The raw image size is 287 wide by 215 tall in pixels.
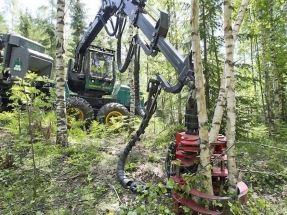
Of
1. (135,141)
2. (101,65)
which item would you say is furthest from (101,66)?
(135,141)

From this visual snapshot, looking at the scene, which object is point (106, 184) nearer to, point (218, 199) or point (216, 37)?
point (218, 199)

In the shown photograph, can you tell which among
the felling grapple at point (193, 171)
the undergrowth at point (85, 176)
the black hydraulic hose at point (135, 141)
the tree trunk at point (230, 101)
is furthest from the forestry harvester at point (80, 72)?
the tree trunk at point (230, 101)

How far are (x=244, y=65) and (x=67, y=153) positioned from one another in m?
5.05

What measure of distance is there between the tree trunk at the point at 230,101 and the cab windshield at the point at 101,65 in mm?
6144

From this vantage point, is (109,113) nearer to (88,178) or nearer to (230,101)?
(88,178)

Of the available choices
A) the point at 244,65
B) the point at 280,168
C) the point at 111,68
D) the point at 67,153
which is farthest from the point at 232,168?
the point at 111,68

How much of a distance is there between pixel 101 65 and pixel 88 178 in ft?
17.4

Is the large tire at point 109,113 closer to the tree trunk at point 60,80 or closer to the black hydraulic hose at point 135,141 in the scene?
the tree trunk at point 60,80

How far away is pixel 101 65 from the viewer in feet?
27.7

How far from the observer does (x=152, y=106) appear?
338cm

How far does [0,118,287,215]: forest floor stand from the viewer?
306cm

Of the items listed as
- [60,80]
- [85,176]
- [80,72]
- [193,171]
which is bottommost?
[85,176]

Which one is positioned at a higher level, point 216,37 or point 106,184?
point 216,37

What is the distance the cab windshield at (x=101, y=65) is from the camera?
325 inches
